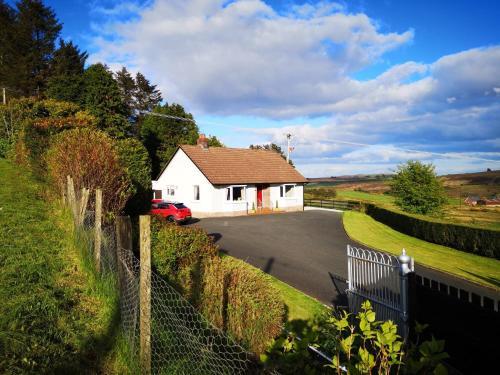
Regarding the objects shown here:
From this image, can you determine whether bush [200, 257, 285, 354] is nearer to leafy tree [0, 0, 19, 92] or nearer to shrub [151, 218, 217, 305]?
shrub [151, 218, 217, 305]

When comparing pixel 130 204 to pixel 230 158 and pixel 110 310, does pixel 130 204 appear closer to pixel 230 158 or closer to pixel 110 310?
pixel 110 310

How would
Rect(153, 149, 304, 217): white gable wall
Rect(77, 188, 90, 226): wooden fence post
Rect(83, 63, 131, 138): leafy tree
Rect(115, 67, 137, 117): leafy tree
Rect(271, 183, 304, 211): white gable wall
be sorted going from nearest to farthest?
Rect(77, 188, 90, 226): wooden fence post
Rect(153, 149, 304, 217): white gable wall
Rect(83, 63, 131, 138): leafy tree
Rect(271, 183, 304, 211): white gable wall
Rect(115, 67, 137, 117): leafy tree

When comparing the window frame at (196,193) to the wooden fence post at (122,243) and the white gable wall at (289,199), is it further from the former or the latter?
the wooden fence post at (122,243)

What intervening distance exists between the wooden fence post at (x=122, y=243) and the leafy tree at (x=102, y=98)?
101ft

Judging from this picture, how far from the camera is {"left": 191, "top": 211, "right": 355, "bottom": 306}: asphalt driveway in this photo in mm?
11988

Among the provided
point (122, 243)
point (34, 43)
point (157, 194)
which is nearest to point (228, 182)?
point (157, 194)

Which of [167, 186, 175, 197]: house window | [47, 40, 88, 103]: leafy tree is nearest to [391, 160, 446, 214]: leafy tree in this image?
[167, 186, 175, 197]: house window

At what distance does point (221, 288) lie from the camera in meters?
7.12

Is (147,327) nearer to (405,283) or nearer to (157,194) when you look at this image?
(405,283)

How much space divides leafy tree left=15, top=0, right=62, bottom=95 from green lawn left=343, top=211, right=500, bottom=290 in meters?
43.7

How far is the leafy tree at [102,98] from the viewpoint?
34594mm

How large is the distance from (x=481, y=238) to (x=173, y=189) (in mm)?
25800

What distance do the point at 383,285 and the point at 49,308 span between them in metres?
6.64

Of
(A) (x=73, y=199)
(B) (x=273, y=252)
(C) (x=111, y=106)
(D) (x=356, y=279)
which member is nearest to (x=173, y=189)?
(C) (x=111, y=106)
